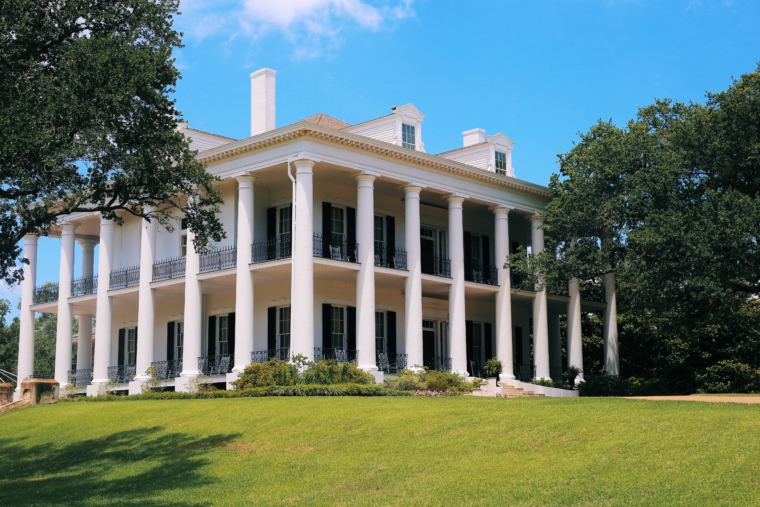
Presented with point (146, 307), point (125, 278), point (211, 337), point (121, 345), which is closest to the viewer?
point (146, 307)

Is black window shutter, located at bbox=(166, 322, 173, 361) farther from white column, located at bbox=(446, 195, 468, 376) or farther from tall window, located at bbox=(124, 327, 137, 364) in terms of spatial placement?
white column, located at bbox=(446, 195, 468, 376)

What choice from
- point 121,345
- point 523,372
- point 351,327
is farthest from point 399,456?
point 121,345

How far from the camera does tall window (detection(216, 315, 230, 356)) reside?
34688 millimetres

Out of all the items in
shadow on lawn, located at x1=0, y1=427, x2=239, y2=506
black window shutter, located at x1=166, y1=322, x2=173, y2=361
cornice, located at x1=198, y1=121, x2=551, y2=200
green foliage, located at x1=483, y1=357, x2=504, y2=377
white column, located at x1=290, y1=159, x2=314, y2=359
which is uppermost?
cornice, located at x1=198, y1=121, x2=551, y2=200

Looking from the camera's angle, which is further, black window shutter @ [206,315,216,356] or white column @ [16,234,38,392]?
white column @ [16,234,38,392]

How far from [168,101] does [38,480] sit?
841 centimetres

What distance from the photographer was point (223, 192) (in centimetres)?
3459

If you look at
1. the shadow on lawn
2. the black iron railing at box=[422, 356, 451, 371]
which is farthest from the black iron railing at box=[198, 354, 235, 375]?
the shadow on lawn

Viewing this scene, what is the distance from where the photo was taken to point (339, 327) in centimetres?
3416

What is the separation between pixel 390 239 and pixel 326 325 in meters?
4.90

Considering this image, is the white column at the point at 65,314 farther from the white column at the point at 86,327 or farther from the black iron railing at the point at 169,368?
the black iron railing at the point at 169,368

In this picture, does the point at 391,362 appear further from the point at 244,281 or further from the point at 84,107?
the point at 84,107

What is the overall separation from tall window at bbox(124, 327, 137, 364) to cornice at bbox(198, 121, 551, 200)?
34.4 feet

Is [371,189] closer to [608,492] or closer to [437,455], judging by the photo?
[437,455]
